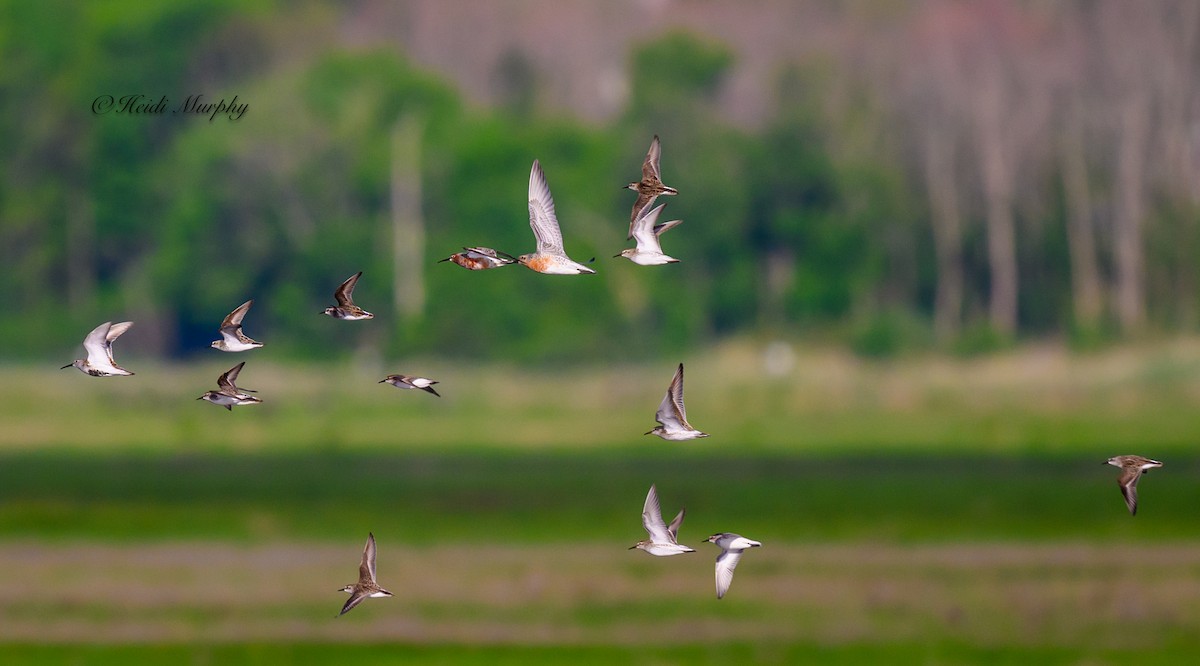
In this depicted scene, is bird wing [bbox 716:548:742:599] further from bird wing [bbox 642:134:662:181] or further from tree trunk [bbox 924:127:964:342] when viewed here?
tree trunk [bbox 924:127:964:342]

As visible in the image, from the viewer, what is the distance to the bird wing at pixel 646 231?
45.7ft

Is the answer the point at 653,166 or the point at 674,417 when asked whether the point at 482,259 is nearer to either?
the point at 674,417

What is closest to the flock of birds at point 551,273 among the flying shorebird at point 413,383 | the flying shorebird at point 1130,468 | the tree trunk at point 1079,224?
the flying shorebird at point 413,383

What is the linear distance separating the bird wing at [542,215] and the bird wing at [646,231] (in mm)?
561

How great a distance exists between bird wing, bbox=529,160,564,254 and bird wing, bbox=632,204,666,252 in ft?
1.84

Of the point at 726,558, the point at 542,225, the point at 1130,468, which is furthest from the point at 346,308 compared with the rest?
the point at 1130,468

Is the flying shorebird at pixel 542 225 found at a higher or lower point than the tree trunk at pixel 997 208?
lower

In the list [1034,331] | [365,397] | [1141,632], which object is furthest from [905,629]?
[1034,331]

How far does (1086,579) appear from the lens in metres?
29.3

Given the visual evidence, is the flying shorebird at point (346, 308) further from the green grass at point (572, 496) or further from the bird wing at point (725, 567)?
the green grass at point (572, 496)

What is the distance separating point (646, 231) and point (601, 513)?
2358 cm

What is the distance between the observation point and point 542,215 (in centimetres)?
A: 1389

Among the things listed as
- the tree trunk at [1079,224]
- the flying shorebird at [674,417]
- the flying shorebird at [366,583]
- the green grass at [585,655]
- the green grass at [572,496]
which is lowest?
the flying shorebird at [366,583]

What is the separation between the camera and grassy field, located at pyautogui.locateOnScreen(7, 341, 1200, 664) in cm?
2561
